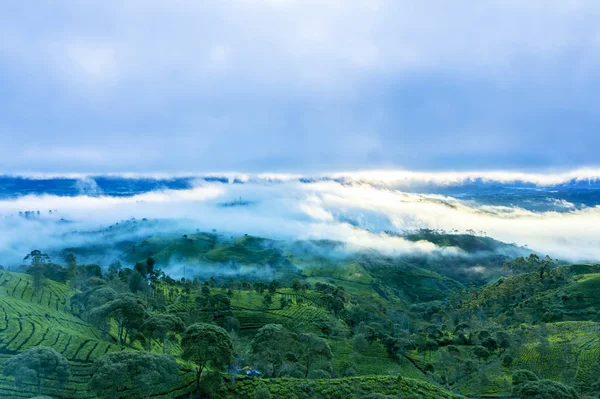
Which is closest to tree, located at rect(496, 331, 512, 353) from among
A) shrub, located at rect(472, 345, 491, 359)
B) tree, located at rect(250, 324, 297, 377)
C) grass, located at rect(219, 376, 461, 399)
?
shrub, located at rect(472, 345, 491, 359)

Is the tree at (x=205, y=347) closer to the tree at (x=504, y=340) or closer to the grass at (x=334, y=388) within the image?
the grass at (x=334, y=388)

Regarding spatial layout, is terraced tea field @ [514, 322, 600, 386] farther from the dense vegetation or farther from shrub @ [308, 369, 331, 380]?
shrub @ [308, 369, 331, 380]

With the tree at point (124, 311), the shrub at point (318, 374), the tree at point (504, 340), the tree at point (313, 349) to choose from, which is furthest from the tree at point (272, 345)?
the tree at point (504, 340)

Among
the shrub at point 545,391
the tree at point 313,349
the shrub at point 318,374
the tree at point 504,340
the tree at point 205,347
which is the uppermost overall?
the tree at point 205,347

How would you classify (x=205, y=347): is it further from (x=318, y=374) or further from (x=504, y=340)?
(x=504, y=340)

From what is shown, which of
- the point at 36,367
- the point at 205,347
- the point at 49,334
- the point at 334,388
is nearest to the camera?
the point at 36,367

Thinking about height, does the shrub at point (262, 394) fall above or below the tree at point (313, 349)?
above

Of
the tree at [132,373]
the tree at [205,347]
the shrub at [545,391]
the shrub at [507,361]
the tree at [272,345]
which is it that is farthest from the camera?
the shrub at [507,361]

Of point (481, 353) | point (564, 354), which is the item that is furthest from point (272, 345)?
point (564, 354)
